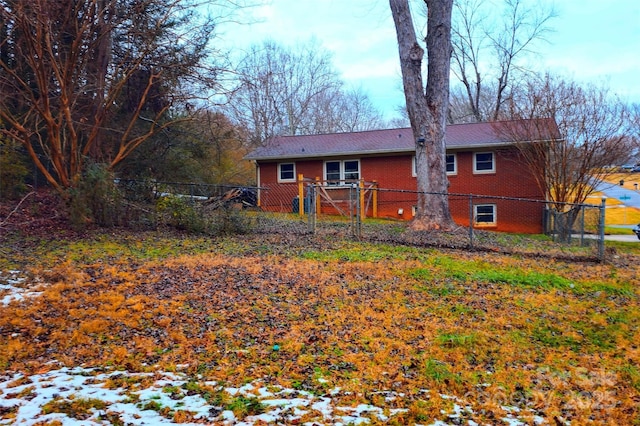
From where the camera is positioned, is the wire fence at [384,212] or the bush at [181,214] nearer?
the bush at [181,214]

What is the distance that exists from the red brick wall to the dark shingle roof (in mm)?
511

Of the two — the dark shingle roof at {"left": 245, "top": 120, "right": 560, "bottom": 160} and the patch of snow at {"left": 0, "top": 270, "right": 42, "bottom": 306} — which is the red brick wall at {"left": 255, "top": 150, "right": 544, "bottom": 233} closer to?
the dark shingle roof at {"left": 245, "top": 120, "right": 560, "bottom": 160}

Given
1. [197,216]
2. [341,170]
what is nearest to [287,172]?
[341,170]

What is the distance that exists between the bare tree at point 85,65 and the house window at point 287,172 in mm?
8448

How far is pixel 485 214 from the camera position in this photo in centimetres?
1733

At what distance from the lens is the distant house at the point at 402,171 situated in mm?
16609

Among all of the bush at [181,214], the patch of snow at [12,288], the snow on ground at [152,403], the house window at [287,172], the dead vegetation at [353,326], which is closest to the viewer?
the snow on ground at [152,403]

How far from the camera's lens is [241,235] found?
33.6 ft

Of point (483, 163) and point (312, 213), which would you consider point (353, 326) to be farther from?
point (483, 163)

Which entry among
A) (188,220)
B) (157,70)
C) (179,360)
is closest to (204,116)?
(157,70)

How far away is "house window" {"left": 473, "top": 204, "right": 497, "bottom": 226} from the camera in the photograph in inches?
675

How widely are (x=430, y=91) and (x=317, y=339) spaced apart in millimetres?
9313

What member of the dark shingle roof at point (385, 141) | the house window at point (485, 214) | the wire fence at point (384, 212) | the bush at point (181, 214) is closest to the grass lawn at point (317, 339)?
the bush at point (181, 214)

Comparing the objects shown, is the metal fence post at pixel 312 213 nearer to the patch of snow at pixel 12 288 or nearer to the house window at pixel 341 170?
the patch of snow at pixel 12 288
